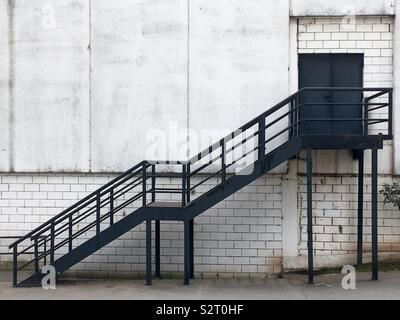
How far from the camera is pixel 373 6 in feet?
35.5

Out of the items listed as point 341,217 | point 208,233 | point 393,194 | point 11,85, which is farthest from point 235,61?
point 11,85

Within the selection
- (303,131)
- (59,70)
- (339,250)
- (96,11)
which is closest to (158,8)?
(96,11)

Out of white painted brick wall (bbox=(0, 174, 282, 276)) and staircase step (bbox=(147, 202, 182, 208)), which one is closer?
staircase step (bbox=(147, 202, 182, 208))

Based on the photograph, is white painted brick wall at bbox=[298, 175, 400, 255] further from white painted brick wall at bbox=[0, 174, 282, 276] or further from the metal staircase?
the metal staircase

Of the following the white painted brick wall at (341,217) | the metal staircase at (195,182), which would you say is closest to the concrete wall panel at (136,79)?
the metal staircase at (195,182)

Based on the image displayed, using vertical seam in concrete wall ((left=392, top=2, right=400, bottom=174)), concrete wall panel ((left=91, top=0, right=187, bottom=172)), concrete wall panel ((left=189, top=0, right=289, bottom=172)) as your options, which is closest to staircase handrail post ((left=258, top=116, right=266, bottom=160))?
concrete wall panel ((left=189, top=0, right=289, bottom=172))

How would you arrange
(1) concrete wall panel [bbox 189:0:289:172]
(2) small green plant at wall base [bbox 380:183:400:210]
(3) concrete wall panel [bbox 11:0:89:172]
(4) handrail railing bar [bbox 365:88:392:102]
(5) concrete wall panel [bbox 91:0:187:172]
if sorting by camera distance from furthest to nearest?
(3) concrete wall panel [bbox 11:0:89:172] → (5) concrete wall panel [bbox 91:0:187:172] → (1) concrete wall panel [bbox 189:0:289:172] → (2) small green plant at wall base [bbox 380:183:400:210] → (4) handrail railing bar [bbox 365:88:392:102]

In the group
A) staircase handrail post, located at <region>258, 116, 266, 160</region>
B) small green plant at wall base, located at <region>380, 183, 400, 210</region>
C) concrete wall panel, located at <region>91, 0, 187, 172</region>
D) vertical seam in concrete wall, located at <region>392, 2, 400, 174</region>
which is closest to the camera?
staircase handrail post, located at <region>258, 116, 266, 160</region>

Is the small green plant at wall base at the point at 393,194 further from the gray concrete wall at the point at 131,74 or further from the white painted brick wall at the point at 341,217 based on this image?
the gray concrete wall at the point at 131,74

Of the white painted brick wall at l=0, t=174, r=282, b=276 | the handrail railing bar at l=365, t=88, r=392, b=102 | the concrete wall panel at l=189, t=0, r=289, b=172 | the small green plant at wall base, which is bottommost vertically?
the white painted brick wall at l=0, t=174, r=282, b=276

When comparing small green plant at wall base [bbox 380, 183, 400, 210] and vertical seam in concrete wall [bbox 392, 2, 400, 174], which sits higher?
vertical seam in concrete wall [bbox 392, 2, 400, 174]

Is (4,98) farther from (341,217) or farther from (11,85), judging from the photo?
(341,217)

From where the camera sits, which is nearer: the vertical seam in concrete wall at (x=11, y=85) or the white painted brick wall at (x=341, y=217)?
the white painted brick wall at (x=341, y=217)

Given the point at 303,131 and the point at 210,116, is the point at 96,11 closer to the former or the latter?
the point at 210,116
